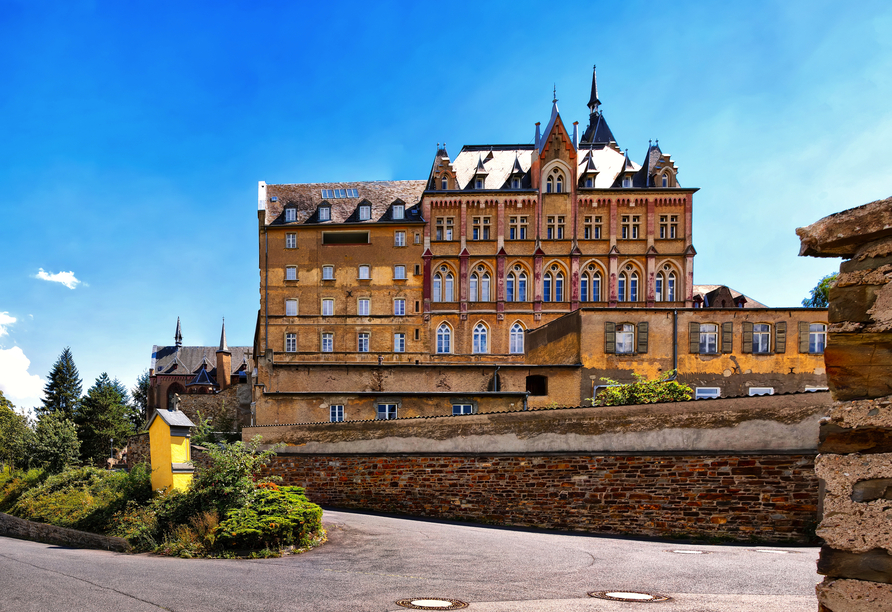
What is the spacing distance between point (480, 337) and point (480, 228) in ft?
27.4

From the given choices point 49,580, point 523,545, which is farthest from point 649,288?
point 49,580

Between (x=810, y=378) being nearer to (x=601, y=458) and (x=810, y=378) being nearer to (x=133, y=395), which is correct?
(x=601, y=458)

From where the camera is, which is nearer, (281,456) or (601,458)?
(601,458)

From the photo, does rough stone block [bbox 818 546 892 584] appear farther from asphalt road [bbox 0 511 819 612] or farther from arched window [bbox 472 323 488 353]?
arched window [bbox 472 323 488 353]

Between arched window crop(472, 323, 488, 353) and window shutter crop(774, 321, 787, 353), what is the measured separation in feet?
72.6

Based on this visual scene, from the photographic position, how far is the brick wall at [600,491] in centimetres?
1248

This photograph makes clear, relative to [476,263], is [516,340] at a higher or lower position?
lower

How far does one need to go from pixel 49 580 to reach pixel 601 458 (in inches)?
417

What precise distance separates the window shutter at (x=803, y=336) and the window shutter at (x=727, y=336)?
295 cm

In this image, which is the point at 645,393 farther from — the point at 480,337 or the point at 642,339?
the point at 480,337

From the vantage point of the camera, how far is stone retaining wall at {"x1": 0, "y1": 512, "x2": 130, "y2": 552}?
13867 millimetres

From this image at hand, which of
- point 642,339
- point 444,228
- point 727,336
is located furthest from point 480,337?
point 727,336

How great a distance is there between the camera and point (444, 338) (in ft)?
152

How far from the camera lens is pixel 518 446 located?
600 inches
